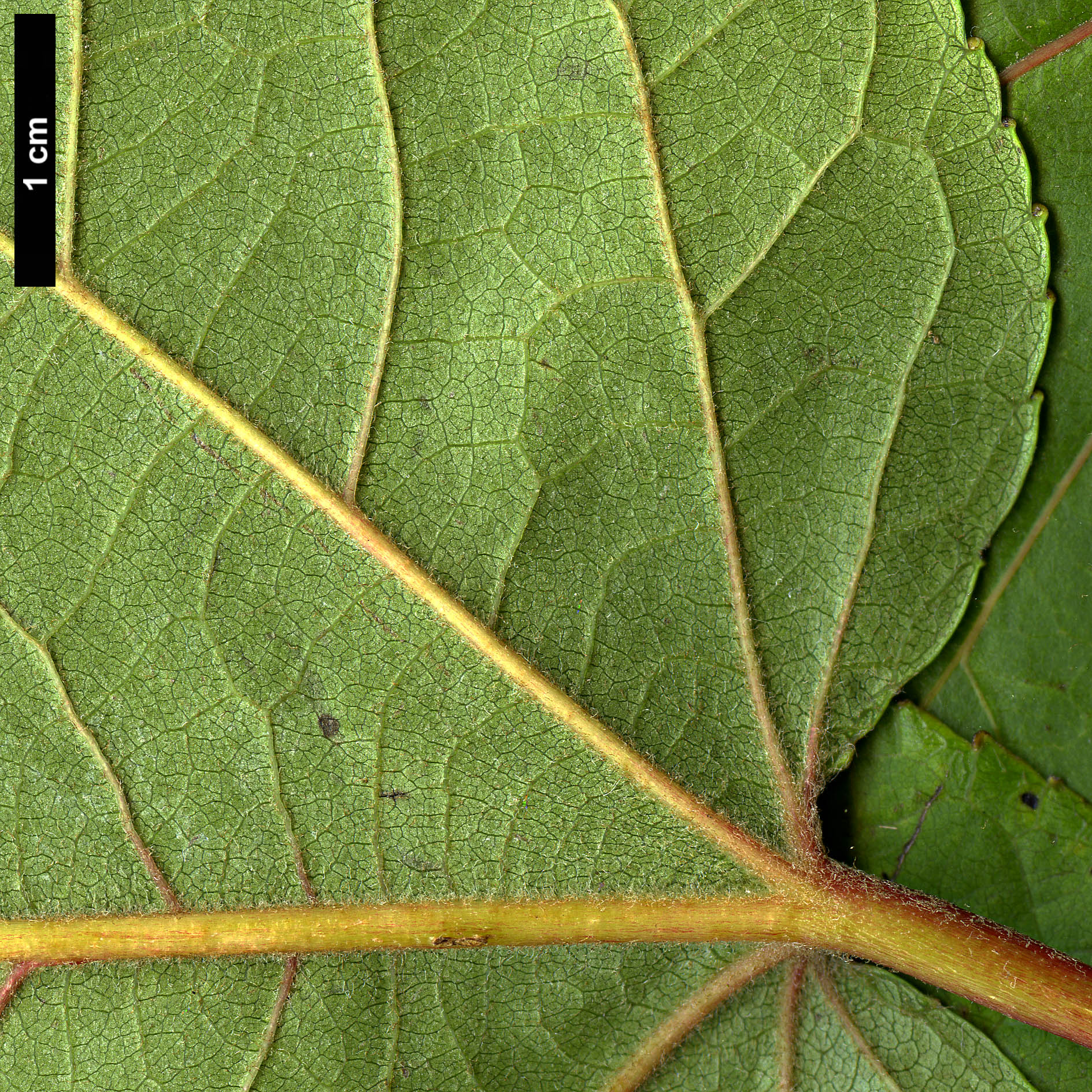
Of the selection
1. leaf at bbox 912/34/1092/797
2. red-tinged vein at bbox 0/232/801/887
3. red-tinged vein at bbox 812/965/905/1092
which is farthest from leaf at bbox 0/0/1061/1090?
red-tinged vein at bbox 812/965/905/1092

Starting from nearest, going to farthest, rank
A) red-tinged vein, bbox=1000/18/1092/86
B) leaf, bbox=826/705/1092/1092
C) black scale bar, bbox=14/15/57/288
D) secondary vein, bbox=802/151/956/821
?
black scale bar, bbox=14/15/57/288, secondary vein, bbox=802/151/956/821, red-tinged vein, bbox=1000/18/1092/86, leaf, bbox=826/705/1092/1092

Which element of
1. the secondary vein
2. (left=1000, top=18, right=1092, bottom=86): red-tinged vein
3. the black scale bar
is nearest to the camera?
the black scale bar

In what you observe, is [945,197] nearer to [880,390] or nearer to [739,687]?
[880,390]

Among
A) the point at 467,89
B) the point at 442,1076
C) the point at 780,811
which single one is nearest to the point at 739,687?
the point at 780,811

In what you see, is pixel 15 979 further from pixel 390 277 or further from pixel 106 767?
pixel 390 277

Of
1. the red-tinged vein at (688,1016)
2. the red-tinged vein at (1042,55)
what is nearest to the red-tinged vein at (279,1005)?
the red-tinged vein at (688,1016)

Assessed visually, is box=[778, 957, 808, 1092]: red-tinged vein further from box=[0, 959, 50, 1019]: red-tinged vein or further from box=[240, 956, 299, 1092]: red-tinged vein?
box=[0, 959, 50, 1019]: red-tinged vein

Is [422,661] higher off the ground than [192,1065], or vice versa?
[422,661]
